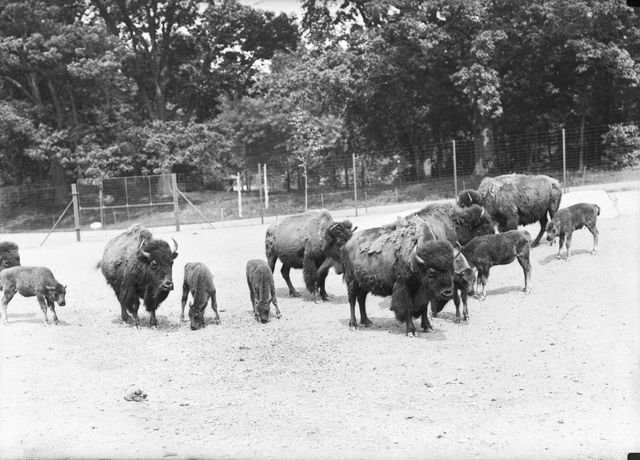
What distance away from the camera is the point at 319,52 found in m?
33.0

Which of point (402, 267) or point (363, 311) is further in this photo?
point (363, 311)

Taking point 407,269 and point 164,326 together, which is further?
point 164,326

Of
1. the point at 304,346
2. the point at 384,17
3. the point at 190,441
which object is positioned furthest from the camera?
the point at 384,17

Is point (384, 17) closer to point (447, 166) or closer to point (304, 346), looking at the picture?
point (447, 166)

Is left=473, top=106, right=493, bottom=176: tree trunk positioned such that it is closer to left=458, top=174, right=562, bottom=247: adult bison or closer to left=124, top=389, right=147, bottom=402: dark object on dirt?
left=458, top=174, right=562, bottom=247: adult bison

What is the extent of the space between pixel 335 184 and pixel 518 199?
17.1 metres

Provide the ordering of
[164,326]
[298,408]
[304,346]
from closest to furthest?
[298,408] < [304,346] < [164,326]

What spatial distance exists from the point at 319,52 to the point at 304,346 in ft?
87.2

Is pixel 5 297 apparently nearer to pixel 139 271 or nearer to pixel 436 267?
pixel 139 271

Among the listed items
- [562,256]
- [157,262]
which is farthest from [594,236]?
[157,262]

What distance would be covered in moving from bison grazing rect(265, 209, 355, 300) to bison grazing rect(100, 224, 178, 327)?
8.43ft

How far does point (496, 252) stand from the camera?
10750 mm

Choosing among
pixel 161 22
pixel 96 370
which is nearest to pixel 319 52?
pixel 161 22

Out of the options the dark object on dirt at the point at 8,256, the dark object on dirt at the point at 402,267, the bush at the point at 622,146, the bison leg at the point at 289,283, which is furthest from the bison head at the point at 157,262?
the bush at the point at 622,146
